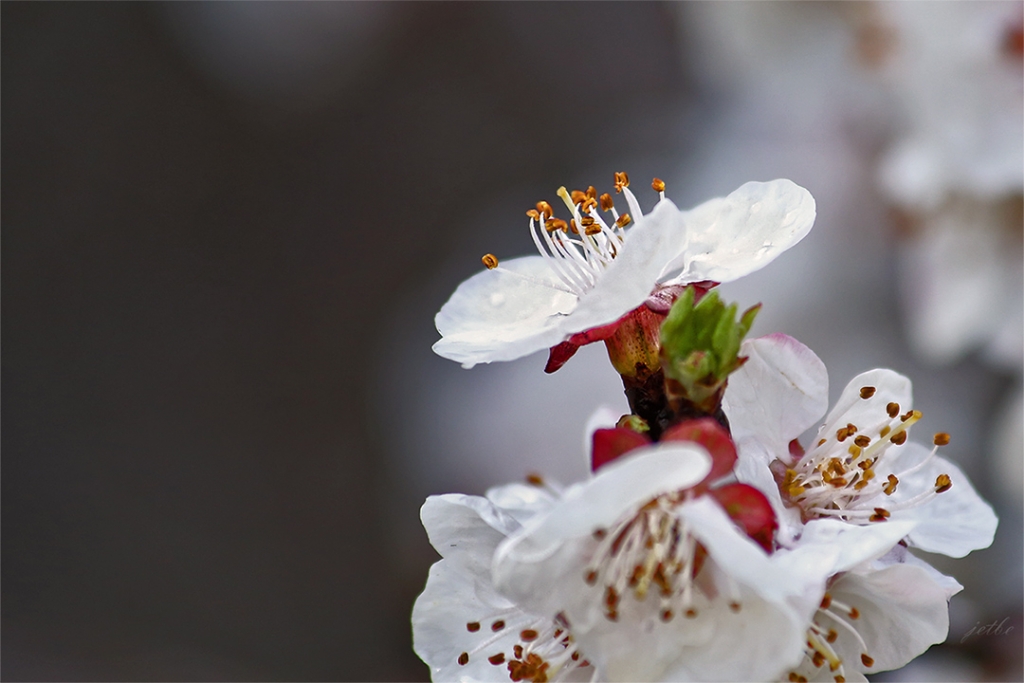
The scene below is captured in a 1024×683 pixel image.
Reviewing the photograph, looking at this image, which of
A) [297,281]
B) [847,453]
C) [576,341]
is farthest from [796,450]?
[297,281]

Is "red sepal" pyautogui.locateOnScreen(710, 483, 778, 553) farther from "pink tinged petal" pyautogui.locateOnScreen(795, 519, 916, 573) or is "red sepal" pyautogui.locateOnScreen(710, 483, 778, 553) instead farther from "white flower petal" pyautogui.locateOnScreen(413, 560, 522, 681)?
"white flower petal" pyautogui.locateOnScreen(413, 560, 522, 681)

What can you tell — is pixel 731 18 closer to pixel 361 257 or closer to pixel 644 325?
pixel 644 325

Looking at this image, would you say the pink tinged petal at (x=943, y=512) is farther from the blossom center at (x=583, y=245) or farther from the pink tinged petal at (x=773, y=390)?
the blossom center at (x=583, y=245)

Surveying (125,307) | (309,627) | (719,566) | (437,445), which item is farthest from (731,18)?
(125,307)

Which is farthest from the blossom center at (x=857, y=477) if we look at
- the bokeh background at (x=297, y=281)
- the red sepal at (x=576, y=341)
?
the bokeh background at (x=297, y=281)

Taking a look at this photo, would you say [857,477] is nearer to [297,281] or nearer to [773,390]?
[773,390]

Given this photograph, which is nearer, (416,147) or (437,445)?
(437,445)
